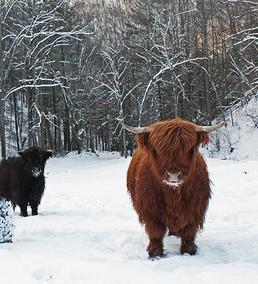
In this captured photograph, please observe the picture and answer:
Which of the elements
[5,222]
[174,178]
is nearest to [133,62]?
[5,222]

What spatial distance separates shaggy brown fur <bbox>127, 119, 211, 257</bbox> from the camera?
184 inches

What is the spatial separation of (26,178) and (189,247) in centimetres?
485

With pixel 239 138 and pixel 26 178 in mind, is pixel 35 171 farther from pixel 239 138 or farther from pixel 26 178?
pixel 239 138

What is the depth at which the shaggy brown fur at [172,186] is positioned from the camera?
4.68 meters

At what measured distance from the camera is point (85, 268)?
4.22 m

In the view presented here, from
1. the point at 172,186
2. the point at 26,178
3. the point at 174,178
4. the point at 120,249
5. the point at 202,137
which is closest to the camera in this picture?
the point at 174,178

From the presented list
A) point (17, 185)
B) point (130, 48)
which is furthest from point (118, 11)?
point (17, 185)

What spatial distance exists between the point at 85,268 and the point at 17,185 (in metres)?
5.26

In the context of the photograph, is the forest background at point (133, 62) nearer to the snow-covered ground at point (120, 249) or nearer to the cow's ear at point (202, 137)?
the snow-covered ground at point (120, 249)

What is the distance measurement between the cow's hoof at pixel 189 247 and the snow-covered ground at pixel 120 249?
90 mm

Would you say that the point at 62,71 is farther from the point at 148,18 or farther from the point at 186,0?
the point at 186,0

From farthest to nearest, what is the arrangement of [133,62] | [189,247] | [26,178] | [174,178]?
[133,62]
[26,178]
[189,247]
[174,178]

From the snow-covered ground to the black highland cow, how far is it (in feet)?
2.52

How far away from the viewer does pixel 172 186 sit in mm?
4809
